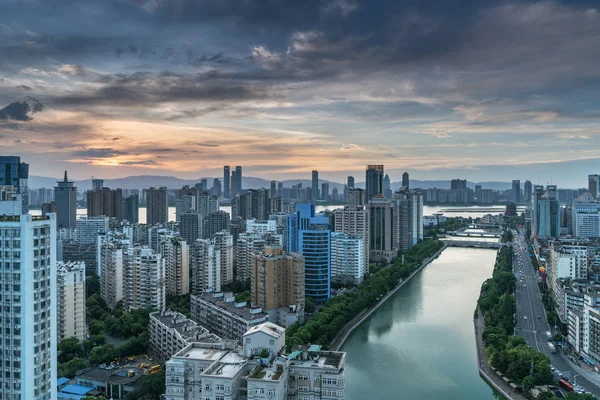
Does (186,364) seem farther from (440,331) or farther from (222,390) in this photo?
(440,331)

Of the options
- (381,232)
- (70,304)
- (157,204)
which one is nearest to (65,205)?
(157,204)

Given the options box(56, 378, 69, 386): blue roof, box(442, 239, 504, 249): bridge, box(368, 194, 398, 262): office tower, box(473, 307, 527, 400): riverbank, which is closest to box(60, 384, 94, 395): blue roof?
box(56, 378, 69, 386): blue roof

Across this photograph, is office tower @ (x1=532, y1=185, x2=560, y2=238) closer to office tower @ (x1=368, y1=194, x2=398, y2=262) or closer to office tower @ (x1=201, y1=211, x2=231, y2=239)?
office tower @ (x1=368, y1=194, x2=398, y2=262)

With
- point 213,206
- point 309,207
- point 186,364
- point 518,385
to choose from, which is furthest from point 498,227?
point 186,364

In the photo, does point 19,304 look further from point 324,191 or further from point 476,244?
point 324,191

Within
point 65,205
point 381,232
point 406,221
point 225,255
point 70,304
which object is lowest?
point 70,304
